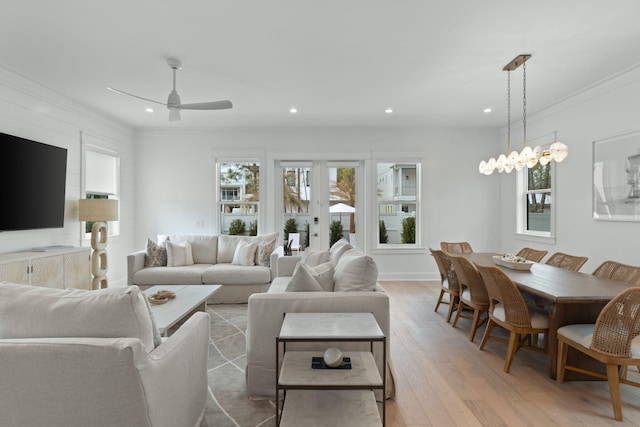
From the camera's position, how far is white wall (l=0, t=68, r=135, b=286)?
371cm

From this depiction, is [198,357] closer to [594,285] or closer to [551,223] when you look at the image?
[594,285]

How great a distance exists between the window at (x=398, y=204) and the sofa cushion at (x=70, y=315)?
526cm

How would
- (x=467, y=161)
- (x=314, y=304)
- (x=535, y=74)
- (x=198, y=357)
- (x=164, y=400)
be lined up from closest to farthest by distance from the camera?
(x=164, y=400) → (x=198, y=357) → (x=314, y=304) → (x=535, y=74) → (x=467, y=161)

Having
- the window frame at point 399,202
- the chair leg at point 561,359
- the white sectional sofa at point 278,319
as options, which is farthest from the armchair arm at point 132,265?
the chair leg at point 561,359

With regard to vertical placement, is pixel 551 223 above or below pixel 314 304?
above

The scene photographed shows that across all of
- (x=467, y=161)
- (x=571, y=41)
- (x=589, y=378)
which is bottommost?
(x=589, y=378)

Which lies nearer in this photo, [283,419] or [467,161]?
[283,419]

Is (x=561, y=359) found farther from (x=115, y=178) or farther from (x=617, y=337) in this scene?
(x=115, y=178)

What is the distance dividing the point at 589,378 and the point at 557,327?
46 cm

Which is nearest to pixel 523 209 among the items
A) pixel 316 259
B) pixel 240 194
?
pixel 316 259

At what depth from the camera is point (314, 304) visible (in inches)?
89.7

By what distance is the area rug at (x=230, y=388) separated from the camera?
2076mm

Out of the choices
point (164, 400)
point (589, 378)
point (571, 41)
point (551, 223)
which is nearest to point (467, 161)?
point (551, 223)

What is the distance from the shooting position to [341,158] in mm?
6199
